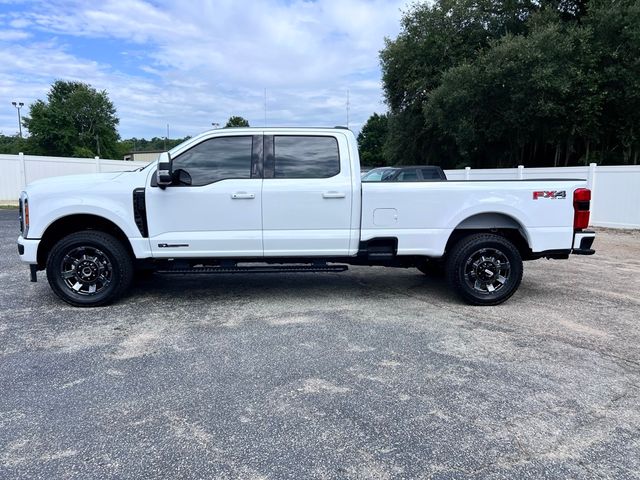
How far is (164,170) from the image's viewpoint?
5191 millimetres

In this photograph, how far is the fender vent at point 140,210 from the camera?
5387 mm

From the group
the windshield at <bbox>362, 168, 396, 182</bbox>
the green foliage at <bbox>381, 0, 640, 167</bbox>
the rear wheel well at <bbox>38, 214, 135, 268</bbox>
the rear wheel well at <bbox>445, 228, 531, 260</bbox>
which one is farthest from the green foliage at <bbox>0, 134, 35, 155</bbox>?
the rear wheel well at <bbox>445, 228, 531, 260</bbox>

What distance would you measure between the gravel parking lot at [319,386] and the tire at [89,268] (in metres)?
0.26

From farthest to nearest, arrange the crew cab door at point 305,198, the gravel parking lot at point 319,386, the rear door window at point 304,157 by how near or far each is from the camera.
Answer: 1. the rear door window at point 304,157
2. the crew cab door at point 305,198
3. the gravel parking lot at point 319,386

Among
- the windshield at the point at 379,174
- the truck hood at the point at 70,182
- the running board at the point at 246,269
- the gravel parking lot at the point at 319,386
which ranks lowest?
the gravel parking lot at the point at 319,386

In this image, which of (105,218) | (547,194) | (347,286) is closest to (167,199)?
(105,218)

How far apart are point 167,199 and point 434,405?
11.9ft

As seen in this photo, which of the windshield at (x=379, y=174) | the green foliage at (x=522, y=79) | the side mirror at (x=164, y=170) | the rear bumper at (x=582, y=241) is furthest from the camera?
the green foliage at (x=522, y=79)

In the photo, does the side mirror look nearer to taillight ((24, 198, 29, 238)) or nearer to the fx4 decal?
taillight ((24, 198, 29, 238))

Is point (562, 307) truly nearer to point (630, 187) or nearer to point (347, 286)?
point (347, 286)

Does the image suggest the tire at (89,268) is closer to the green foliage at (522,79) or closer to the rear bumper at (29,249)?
Answer: the rear bumper at (29,249)

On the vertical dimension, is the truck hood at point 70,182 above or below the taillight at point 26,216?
above

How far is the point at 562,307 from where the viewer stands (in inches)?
229

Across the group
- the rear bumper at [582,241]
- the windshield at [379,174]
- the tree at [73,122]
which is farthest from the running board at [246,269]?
the tree at [73,122]
